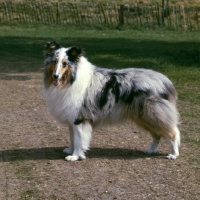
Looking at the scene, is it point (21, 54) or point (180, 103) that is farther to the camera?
point (21, 54)

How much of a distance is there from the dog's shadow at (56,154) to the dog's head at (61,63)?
1.09 metres

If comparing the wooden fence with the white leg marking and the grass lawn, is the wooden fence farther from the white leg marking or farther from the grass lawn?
the white leg marking

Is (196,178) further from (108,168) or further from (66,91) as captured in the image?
(66,91)

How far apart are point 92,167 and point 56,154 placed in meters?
0.94

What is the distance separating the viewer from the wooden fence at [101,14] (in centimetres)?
3922

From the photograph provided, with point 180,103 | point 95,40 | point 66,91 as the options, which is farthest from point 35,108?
point 95,40

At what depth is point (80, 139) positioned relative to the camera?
8.95 m

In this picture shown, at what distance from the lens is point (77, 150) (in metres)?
8.95

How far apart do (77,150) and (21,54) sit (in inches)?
591

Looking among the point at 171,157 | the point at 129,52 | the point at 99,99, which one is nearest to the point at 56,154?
the point at 99,99

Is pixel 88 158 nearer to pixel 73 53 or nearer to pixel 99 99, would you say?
pixel 99 99

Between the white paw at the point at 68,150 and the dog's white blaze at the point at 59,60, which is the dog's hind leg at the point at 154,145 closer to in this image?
the white paw at the point at 68,150

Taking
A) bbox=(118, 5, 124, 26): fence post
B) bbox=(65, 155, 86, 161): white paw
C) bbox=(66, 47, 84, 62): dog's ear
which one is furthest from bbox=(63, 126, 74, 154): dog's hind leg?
bbox=(118, 5, 124, 26): fence post

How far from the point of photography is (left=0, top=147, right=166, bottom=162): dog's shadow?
908 cm
